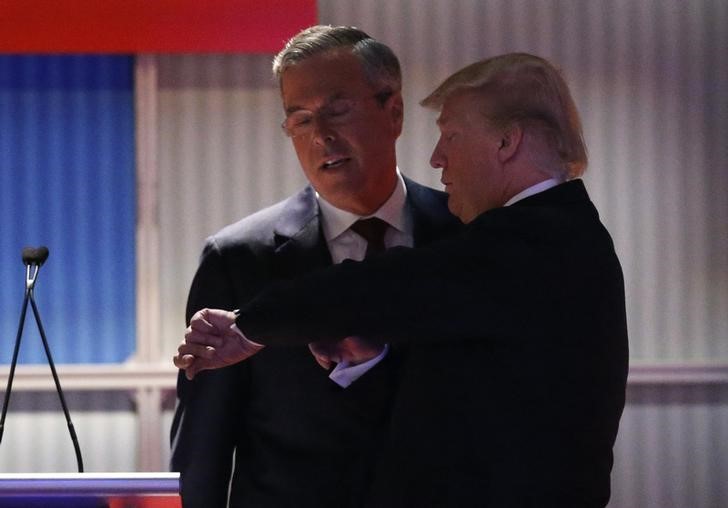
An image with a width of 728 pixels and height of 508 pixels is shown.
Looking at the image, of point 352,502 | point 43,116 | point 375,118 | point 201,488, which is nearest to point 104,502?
point 201,488

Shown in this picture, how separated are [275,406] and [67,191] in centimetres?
392

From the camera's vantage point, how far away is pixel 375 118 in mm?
1913

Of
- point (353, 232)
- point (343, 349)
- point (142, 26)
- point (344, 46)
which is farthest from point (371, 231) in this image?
point (142, 26)

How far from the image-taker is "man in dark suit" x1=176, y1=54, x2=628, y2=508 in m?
1.25

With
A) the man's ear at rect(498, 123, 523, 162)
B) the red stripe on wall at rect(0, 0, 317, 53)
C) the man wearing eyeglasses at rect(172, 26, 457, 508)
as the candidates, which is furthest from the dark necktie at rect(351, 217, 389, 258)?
the red stripe on wall at rect(0, 0, 317, 53)

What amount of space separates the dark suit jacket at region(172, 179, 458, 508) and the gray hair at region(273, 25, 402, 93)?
8.9 inches

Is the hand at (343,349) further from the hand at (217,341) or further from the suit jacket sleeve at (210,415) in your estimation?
the suit jacket sleeve at (210,415)

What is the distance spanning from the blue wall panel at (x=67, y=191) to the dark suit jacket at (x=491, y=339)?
14.1ft

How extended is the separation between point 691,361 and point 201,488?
417cm

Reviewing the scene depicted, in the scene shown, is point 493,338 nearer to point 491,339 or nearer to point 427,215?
point 491,339

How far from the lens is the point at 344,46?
6.19 ft

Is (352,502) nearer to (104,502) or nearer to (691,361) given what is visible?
(104,502)

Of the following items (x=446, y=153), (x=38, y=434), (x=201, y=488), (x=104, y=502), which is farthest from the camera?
(x=38, y=434)

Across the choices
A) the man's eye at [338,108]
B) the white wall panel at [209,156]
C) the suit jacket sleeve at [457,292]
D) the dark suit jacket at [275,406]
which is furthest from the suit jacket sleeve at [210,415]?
the white wall panel at [209,156]
